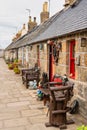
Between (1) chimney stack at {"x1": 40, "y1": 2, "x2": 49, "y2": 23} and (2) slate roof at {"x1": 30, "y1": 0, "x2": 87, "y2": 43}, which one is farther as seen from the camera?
(1) chimney stack at {"x1": 40, "y1": 2, "x2": 49, "y2": 23}

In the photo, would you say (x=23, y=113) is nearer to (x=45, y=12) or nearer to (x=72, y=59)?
(x=72, y=59)

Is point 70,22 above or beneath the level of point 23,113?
above

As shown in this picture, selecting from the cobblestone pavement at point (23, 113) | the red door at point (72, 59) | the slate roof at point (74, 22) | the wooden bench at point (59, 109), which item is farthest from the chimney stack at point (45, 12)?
the wooden bench at point (59, 109)

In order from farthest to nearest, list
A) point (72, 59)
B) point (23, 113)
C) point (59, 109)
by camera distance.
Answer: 1. point (72, 59)
2. point (23, 113)
3. point (59, 109)

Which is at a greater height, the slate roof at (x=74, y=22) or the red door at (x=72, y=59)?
the slate roof at (x=74, y=22)

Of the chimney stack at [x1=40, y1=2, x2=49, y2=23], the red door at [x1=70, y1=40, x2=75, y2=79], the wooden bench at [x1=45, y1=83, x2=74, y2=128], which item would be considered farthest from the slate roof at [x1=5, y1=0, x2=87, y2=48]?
the chimney stack at [x1=40, y1=2, x2=49, y2=23]

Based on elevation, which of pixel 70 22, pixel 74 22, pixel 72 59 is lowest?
pixel 72 59

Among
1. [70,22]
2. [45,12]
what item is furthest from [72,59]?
[45,12]

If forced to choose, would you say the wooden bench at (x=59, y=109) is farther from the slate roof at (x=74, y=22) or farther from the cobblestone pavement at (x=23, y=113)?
the slate roof at (x=74, y=22)

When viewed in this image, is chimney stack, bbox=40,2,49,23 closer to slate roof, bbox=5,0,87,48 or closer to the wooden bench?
slate roof, bbox=5,0,87,48

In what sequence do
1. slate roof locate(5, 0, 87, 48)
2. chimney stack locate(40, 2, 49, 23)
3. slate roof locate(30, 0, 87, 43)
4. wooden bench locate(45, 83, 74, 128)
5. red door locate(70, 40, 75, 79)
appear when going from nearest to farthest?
wooden bench locate(45, 83, 74, 128), slate roof locate(30, 0, 87, 43), slate roof locate(5, 0, 87, 48), red door locate(70, 40, 75, 79), chimney stack locate(40, 2, 49, 23)

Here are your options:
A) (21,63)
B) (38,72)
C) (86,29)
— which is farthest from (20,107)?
(21,63)

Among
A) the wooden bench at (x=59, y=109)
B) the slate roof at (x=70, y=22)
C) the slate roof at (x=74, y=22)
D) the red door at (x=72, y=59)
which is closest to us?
the wooden bench at (x=59, y=109)

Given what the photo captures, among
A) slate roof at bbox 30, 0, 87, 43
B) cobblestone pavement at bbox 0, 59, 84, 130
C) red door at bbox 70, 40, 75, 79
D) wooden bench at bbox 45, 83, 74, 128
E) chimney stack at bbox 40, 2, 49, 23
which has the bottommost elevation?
cobblestone pavement at bbox 0, 59, 84, 130
